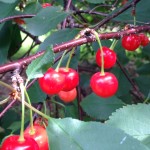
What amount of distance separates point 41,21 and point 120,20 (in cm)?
32

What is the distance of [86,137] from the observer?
66cm

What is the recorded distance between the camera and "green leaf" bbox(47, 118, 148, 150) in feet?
2.05

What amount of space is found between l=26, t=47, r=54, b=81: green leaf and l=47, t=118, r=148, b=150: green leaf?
10 centimetres

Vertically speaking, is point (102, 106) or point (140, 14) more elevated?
point (140, 14)

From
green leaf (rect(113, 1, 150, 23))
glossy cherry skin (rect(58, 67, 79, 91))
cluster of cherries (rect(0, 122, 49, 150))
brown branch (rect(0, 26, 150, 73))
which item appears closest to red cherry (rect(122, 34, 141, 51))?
brown branch (rect(0, 26, 150, 73))

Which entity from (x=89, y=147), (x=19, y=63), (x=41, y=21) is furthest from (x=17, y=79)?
(x=41, y=21)

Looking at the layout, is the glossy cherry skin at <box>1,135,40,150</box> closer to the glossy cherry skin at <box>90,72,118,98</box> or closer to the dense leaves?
the dense leaves

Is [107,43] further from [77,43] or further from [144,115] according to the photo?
[144,115]

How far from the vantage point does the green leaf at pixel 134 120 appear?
0.73 meters

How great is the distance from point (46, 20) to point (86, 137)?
0.72 meters

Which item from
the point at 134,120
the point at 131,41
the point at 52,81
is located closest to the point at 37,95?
the point at 131,41

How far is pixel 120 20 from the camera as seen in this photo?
1432 mm

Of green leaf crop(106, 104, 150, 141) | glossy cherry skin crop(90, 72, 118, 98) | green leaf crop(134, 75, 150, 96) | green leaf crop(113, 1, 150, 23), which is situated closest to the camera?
green leaf crop(106, 104, 150, 141)

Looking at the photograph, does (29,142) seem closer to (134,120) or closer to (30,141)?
(30,141)
